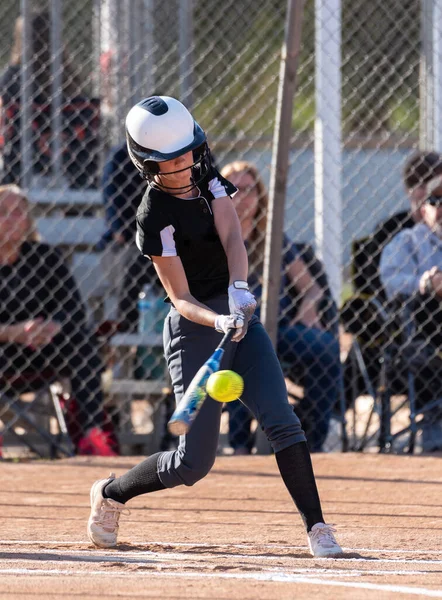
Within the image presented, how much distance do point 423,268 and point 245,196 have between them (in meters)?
1.15

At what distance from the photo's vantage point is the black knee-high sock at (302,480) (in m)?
3.94

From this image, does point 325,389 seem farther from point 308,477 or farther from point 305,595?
point 305,595

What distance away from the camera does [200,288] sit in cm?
408

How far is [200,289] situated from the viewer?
408 centimetres

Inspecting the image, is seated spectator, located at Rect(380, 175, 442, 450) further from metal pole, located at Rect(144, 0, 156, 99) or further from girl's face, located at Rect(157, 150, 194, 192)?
girl's face, located at Rect(157, 150, 194, 192)

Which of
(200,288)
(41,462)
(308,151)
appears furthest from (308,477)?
(308,151)

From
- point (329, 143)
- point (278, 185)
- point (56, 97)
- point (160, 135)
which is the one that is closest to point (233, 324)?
point (160, 135)

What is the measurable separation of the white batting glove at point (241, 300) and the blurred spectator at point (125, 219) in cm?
334

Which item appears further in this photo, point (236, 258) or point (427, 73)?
point (427, 73)

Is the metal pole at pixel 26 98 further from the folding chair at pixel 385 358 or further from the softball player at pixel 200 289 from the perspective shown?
the softball player at pixel 200 289

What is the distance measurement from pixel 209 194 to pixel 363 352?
10.1ft

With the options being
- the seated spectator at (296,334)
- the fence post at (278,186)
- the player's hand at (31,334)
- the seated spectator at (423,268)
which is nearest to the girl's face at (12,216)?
the player's hand at (31,334)

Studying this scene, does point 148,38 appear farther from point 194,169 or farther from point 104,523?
point 104,523

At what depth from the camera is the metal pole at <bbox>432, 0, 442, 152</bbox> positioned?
7660mm
